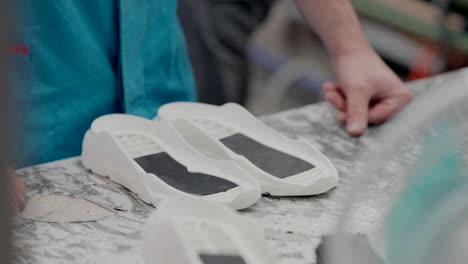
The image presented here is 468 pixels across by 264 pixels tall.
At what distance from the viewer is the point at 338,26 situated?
3.90 feet

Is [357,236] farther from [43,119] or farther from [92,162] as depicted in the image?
[43,119]

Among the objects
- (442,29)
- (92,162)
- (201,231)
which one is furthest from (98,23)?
(442,29)

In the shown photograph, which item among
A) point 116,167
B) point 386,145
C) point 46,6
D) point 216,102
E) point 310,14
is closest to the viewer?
point 386,145

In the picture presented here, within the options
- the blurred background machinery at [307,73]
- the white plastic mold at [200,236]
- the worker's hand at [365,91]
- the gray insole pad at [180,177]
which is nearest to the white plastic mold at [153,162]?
the gray insole pad at [180,177]

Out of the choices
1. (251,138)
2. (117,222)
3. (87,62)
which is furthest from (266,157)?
(87,62)

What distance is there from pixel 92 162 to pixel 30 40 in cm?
20

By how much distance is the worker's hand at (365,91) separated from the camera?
1.11m

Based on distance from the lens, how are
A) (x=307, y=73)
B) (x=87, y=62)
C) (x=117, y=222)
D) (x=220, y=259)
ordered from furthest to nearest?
(x=307, y=73), (x=87, y=62), (x=117, y=222), (x=220, y=259)

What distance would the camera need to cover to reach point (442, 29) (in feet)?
6.99

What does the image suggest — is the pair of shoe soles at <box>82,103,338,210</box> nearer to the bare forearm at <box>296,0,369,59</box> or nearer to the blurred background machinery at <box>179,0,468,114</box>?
the bare forearm at <box>296,0,369,59</box>

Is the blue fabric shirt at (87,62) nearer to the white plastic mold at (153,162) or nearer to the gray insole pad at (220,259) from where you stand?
the white plastic mold at (153,162)

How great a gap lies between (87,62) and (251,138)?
263 millimetres

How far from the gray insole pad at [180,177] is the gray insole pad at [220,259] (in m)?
0.17

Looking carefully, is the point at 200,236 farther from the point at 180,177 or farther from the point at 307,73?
the point at 307,73
